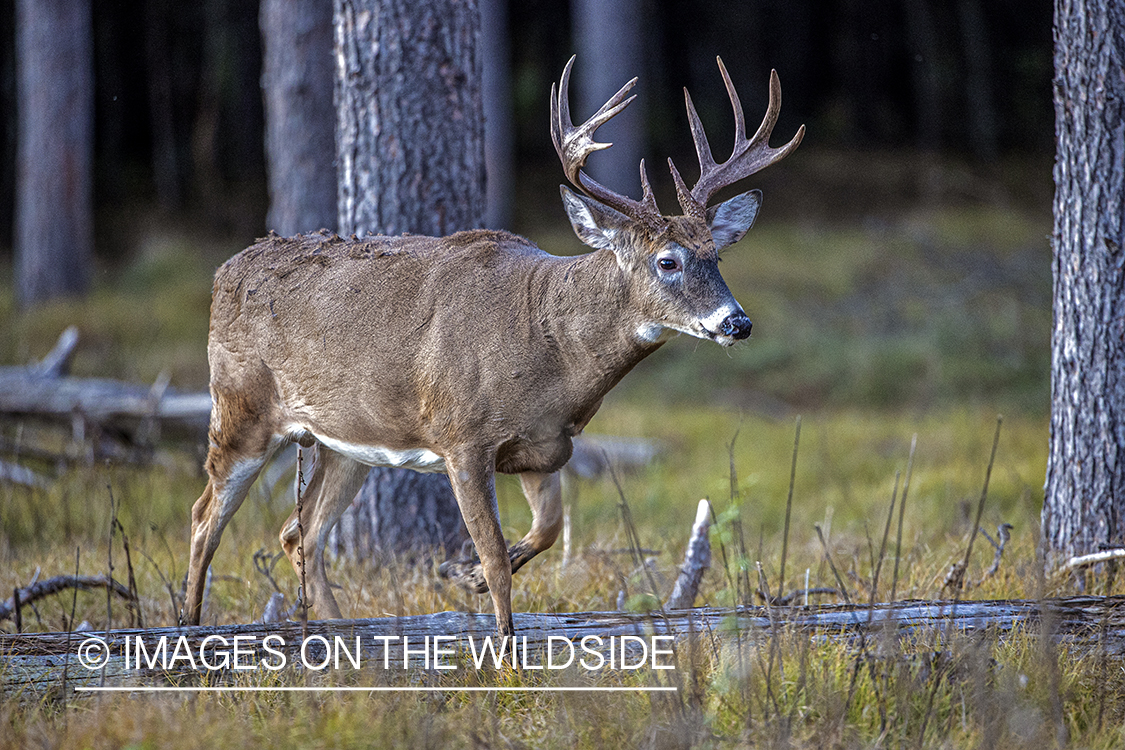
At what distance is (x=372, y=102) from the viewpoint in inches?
207

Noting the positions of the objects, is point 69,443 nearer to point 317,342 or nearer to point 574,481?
point 574,481

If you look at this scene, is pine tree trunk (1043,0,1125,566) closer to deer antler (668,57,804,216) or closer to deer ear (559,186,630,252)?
deer antler (668,57,804,216)

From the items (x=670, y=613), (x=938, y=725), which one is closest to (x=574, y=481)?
(x=670, y=613)

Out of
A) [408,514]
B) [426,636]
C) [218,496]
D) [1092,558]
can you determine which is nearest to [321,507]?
[218,496]

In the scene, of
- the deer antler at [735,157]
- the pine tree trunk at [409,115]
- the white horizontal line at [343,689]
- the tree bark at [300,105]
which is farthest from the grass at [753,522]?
the tree bark at [300,105]

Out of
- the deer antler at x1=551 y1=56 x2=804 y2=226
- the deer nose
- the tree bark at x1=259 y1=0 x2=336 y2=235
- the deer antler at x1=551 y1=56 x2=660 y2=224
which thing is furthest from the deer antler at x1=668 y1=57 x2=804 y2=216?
the tree bark at x1=259 y1=0 x2=336 y2=235

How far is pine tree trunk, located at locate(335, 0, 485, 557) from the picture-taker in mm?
5215

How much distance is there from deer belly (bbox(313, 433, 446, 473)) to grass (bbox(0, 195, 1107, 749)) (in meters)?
0.59

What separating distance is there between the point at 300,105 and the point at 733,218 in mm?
4574

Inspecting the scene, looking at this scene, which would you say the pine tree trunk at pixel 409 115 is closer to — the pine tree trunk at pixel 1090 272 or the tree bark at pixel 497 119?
the pine tree trunk at pixel 1090 272

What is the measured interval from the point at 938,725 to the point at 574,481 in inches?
191

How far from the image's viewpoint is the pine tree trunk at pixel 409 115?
5.21 m

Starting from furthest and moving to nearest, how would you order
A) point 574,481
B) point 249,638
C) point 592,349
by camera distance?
point 574,481, point 592,349, point 249,638

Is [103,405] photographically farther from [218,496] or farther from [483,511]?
[483,511]
